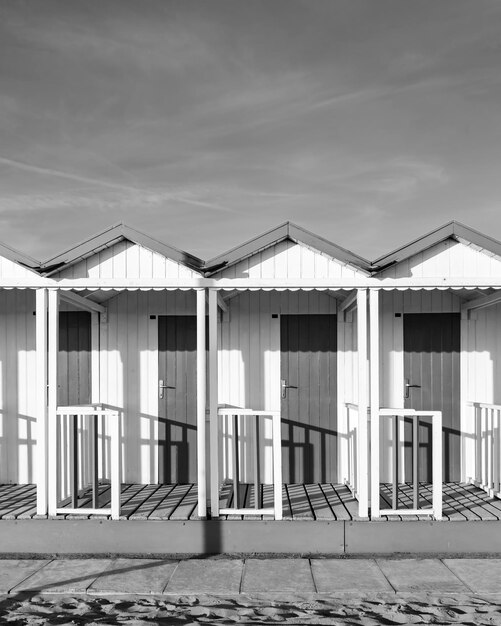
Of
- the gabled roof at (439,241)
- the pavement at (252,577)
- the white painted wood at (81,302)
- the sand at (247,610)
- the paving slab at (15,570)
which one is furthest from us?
the white painted wood at (81,302)

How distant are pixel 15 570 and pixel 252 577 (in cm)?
203

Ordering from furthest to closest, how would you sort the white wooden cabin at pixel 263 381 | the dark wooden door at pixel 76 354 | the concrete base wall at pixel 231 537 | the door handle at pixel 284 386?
the dark wooden door at pixel 76 354, the door handle at pixel 284 386, the white wooden cabin at pixel 263 381, the concrete base wall at pixel 231 537

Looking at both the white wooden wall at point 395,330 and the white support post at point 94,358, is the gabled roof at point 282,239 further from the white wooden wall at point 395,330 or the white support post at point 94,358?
the white support post at point 94,358

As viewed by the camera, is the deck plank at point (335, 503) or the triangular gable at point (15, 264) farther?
the triangular gable at point (15, 264)

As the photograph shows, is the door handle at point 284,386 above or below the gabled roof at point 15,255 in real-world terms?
below

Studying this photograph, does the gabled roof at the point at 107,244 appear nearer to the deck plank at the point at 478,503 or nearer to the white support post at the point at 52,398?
the white support post at the point at 52,398

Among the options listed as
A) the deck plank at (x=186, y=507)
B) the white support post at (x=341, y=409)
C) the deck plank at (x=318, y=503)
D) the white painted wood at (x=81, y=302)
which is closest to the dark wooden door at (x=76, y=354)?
the white painted wood at (x=81, y=302)

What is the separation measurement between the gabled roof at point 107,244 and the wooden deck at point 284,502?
2353 millimetres

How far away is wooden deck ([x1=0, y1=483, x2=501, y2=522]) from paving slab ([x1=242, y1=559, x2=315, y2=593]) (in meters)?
0.42

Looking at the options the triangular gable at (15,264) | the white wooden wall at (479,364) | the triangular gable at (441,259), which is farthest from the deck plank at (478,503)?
the triangular gable at (15,264)

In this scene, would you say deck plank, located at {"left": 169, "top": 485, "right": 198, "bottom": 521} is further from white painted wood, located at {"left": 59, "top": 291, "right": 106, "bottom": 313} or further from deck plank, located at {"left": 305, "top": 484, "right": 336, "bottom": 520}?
white painted wood, located at {"left": 59, "top": 291, "right": 106, "bottom": 313}

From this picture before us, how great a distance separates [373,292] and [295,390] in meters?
1.89

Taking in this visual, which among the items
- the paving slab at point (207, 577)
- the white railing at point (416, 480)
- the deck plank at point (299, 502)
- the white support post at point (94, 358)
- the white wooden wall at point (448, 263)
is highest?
the white wooden wall at point (448, 263)

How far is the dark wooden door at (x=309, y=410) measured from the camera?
7.37 metres
